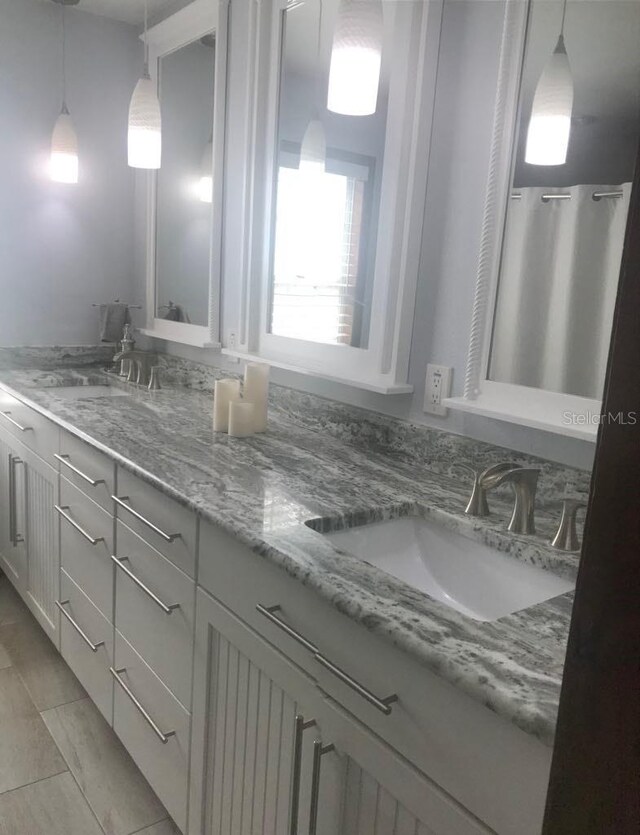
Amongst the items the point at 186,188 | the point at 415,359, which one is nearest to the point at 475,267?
the point at 415,359

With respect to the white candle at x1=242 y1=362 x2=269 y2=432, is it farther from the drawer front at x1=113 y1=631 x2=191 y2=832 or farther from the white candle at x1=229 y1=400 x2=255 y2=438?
the drawer front at x1=113 y1=631 x2=191 y2=832

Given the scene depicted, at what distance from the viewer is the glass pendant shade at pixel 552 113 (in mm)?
1260

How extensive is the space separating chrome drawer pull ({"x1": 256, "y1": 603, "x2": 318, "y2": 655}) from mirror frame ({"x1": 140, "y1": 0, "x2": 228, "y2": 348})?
4.81 feet

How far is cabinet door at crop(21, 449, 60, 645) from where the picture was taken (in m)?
2.08

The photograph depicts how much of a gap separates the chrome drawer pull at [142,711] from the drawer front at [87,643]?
0.18 feet

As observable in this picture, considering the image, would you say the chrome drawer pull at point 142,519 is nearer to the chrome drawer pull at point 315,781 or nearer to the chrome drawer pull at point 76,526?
the chrome drawer pull at point 76,526

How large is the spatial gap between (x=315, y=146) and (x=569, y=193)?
0.85 metres

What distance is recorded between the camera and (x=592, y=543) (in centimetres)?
44

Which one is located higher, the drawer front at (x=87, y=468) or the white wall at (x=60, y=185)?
the white wall at (x=60, y=185)

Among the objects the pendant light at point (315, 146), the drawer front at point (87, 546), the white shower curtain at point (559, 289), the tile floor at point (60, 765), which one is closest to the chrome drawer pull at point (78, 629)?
the drawer front at point (87, 546)

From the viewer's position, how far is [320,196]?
186 centimetres

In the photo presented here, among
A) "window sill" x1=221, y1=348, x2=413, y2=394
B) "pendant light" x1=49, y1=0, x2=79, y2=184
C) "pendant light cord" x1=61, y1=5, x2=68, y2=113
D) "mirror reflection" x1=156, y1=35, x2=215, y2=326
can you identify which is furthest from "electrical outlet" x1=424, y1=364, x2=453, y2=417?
"pendant light cord" x1=61, y1=5, x2=68, y2=113

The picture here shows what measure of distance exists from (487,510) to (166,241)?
198cm

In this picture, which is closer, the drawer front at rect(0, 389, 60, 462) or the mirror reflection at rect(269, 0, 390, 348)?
the mirror reflection at rect(269, 0, 390, 348)
